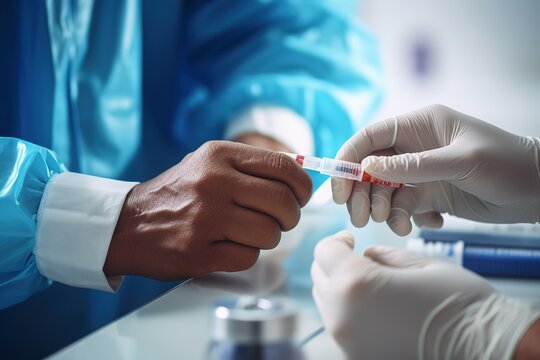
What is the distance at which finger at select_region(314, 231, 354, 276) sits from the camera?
2.04ft

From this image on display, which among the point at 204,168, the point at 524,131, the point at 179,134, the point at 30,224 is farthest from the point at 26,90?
the point at 524,131

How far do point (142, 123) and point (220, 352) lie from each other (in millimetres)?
969

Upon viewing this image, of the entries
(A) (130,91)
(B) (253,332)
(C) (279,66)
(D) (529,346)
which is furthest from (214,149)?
(C) (279,66)

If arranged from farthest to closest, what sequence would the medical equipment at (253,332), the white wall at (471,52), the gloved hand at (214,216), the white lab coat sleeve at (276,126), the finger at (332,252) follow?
the white wall at (471,52) → the white lab coat sleeve at (276,126) → the gloved hand at (214,216) → the finger at (332,252) → the medical equipment at (253,332)

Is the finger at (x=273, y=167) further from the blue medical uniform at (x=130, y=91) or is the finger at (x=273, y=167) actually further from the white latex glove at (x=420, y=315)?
the blue medical uniform at (x=130, y=91)

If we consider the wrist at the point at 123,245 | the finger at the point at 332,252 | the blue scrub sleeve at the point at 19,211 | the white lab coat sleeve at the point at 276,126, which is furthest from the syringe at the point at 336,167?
the white lab coat sleeve at the point at 276,126

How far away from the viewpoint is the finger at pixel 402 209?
0.81 metres

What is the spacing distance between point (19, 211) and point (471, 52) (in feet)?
5.38

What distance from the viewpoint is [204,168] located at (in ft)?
2.42

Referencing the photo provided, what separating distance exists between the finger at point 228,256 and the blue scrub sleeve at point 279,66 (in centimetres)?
78

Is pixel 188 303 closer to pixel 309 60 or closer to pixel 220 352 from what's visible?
pixel 220 352

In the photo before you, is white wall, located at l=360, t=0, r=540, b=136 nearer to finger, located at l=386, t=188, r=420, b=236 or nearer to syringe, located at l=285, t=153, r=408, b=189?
finger, located at l=386, t=188, r=420, b=236

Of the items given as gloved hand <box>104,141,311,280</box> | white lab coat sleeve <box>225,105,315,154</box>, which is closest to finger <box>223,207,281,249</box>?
gloved hand <box>104,141,311,280</box>

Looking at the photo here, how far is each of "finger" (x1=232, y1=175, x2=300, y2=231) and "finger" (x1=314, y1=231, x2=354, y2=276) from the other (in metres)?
0.08
